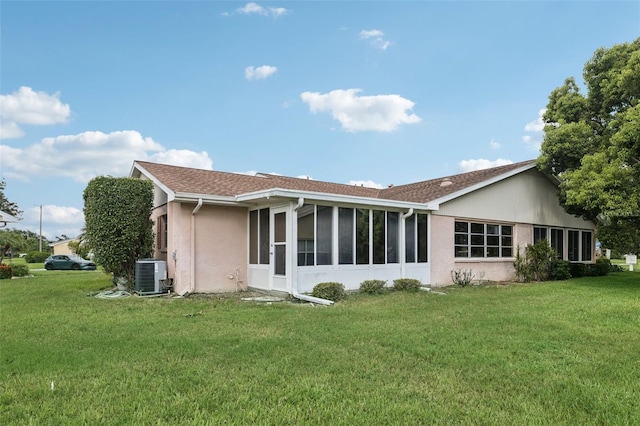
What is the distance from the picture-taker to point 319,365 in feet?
16.2

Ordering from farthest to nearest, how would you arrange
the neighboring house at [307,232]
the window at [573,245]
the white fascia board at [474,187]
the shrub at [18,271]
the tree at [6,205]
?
the tree at [6,205] < the shrub at [18,271] < the window at [573,245] < the white fascia board at [474,187] < the neighboring house at [307,232]

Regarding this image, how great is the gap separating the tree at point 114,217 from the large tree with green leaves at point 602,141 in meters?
13.1

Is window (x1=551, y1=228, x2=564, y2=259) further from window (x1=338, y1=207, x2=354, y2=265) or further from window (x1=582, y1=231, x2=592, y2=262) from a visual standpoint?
window (x1=338, y1=207, x2=354, y2=265)

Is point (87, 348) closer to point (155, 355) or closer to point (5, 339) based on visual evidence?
point (155, 355)

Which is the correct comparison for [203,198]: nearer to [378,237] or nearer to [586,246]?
[378,237]

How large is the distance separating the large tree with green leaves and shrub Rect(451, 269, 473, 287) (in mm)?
4084

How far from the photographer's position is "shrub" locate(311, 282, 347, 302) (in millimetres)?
10383

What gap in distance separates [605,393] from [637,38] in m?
14.7

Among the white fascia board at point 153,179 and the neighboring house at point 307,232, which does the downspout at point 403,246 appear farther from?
the white fascia board at point 153,179

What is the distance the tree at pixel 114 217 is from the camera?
11227mm

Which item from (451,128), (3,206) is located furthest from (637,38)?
(3,206)

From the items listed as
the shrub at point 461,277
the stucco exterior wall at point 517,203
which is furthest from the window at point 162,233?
the shrub at point 461,277

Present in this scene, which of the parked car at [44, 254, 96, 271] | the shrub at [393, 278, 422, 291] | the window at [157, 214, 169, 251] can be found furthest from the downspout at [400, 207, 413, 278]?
the parked car at [44, 254, 96, 271]

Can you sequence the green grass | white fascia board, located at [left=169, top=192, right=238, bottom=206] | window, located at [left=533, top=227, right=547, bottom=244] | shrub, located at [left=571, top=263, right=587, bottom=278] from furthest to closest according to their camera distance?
1. shrub, located at [left=571, top=263, right=587, bottom=278]
2. window, located at [left=533, top=227, right=547, bottom=244]
3. white fascia board, located at [left=169, top=192, right=238, bottom=206]
4. the green grass
